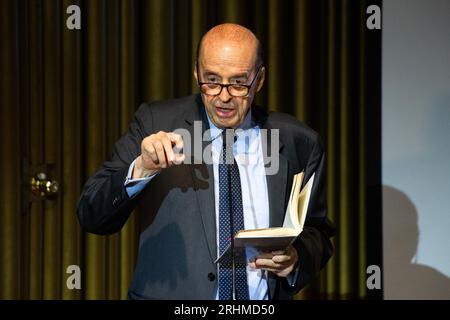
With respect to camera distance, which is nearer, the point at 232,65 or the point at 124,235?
the point at 232,65

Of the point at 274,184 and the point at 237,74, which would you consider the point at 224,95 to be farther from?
the point at 274,184

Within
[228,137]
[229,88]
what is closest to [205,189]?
[228,137]

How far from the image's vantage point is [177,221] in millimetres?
2162

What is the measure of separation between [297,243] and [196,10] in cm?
134

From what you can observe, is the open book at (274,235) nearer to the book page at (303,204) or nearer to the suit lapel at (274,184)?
the book page at (303,204)

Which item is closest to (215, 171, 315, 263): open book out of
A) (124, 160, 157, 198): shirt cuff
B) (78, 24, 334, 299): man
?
(78, 24, 334, 299): man

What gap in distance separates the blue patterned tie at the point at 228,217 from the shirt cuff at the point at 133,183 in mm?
226

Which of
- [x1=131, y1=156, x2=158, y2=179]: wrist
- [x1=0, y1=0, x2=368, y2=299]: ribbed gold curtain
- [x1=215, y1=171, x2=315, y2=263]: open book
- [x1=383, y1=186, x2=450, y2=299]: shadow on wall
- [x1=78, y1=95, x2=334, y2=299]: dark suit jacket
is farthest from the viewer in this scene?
[x1=383, y1=186, x2=450, y2=299]: shadow on wall

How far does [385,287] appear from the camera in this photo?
329 cm

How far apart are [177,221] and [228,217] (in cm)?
13

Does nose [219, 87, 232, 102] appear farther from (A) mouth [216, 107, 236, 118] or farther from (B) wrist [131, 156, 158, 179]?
(B) wrist [131, 156, 158, 179]

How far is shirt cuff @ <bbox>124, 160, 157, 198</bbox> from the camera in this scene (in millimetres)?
1990
